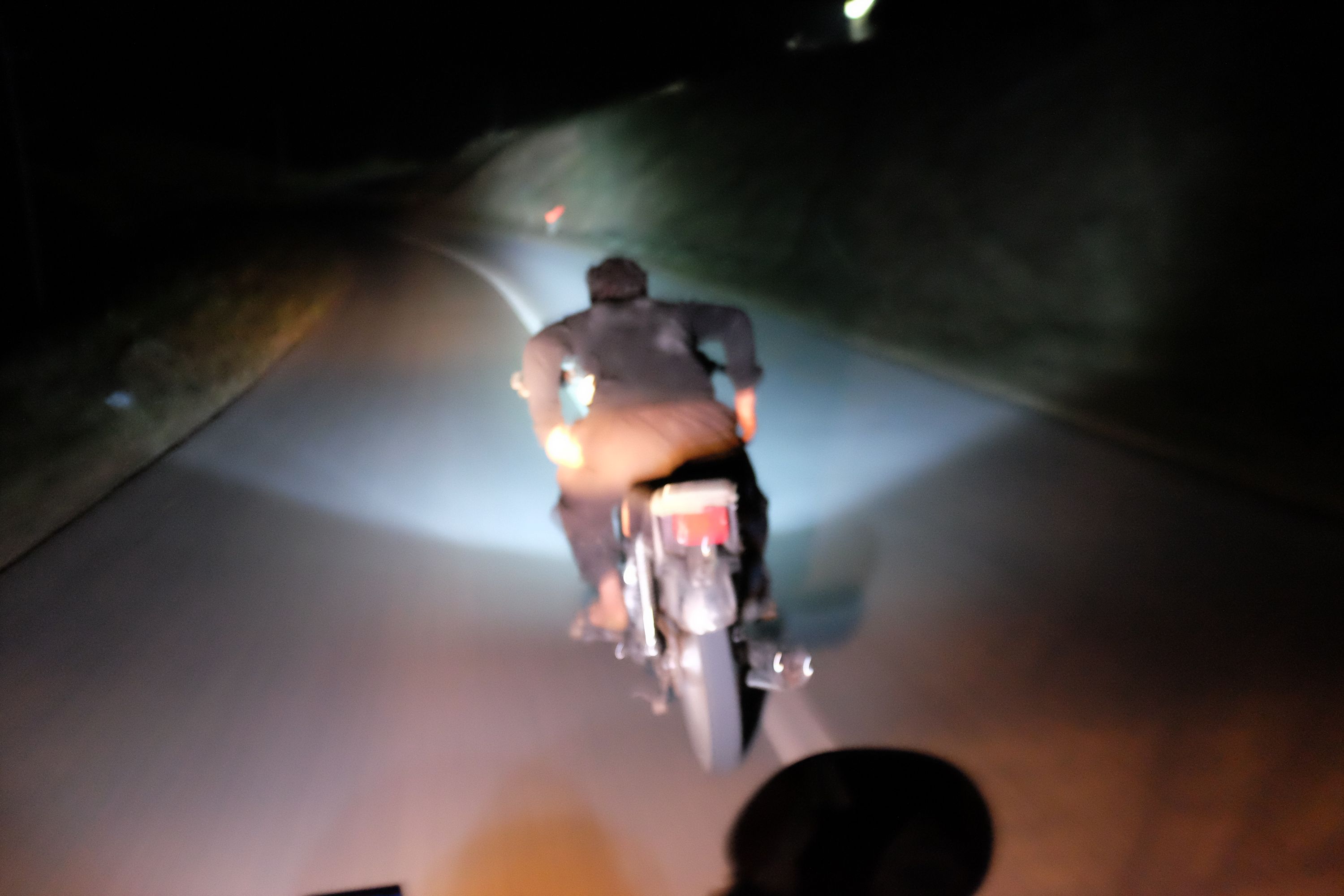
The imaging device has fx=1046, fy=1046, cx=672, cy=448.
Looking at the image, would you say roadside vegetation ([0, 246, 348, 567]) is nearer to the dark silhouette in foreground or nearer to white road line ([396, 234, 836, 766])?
white road line ([396, 234, 836, 766])

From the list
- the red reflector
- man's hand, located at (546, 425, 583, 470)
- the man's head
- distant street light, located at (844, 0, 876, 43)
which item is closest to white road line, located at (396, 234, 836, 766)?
the red reflector

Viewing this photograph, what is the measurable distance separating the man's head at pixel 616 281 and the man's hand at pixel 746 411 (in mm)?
764

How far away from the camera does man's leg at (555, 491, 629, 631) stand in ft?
14.7

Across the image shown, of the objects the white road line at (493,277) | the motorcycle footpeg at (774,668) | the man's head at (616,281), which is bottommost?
the motorcycle footpeg at (774,668)

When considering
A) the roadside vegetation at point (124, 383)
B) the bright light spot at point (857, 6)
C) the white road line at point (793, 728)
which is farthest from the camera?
the bright light spot at point (857, 6)

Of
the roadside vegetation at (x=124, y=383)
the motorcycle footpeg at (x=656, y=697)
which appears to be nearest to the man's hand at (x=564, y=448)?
the motorcycle footpeg at (x=656, y=697)

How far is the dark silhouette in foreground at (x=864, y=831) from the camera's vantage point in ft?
11.1

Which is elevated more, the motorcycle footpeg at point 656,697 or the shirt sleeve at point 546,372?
the shirt sleeve at point 546,372

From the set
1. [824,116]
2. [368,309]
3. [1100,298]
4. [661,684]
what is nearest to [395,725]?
[661,684]

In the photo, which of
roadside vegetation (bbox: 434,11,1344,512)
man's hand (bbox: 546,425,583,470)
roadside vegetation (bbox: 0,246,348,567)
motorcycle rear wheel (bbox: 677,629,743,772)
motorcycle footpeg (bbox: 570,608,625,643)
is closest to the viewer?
motorcycle rear wheel (bbox: 677,629,743,772)

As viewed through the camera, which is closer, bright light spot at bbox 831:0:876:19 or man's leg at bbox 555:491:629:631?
man's leg at bbox 555:491:629:631

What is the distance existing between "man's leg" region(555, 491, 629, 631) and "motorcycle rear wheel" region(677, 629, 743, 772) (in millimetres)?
811

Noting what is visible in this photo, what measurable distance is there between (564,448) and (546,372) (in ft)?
1.07

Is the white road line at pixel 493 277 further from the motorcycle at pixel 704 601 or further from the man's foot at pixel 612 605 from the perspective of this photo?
the motorcycle at pixel 704 601
